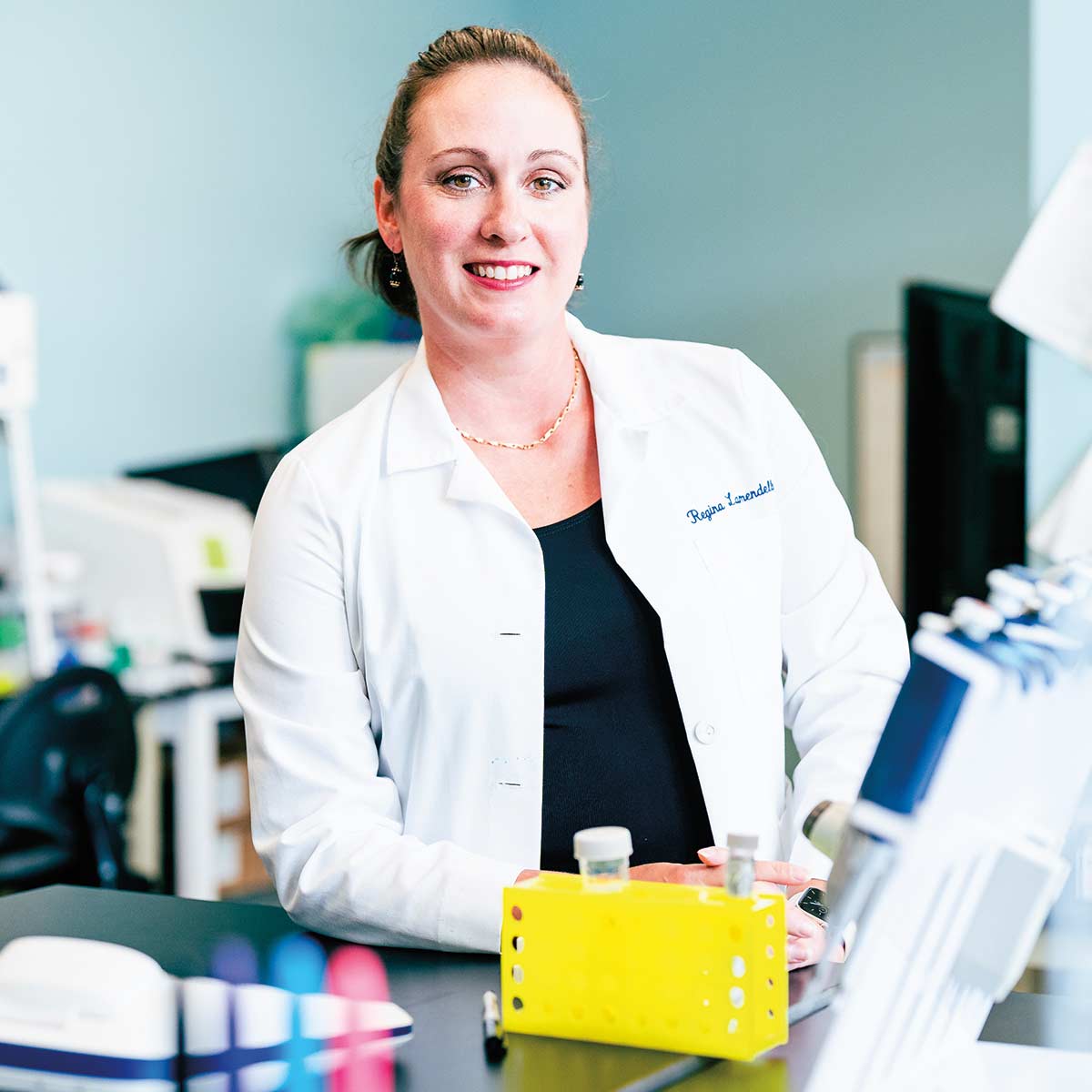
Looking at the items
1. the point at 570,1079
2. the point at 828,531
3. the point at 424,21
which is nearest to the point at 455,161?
the point at 828,531

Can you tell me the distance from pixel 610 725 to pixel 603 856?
0.49 meters


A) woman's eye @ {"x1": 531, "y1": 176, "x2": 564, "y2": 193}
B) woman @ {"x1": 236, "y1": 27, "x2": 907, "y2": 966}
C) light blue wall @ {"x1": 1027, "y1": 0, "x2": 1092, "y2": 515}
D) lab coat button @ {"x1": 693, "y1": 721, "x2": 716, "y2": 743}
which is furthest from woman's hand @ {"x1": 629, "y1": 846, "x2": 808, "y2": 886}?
light blue wall @ {"x1": 1027, "y1": 0, "x2": 1092, "y2": 515}

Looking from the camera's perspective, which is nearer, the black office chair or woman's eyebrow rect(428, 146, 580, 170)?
woman's eyebrow rect(428, 146, 580, 170)

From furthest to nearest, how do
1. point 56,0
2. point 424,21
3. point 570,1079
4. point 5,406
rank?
point 424,21 → point 56,0 → point 5,406 → point 570,1079

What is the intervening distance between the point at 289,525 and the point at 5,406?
221 centimetres

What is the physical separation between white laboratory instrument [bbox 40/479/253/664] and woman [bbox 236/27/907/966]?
6.99 ft

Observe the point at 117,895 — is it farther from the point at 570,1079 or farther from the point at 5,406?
the point at 5,406

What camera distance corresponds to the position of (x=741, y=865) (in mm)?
926

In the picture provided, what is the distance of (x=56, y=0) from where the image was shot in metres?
3.97

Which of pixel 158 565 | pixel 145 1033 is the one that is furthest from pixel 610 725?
pixel 158 565

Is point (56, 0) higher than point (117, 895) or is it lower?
higher

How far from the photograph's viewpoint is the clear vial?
36.5 inches

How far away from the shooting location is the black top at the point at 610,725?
1412mm

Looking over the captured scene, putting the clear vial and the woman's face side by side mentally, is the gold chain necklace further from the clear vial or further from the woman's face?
the clear vial
